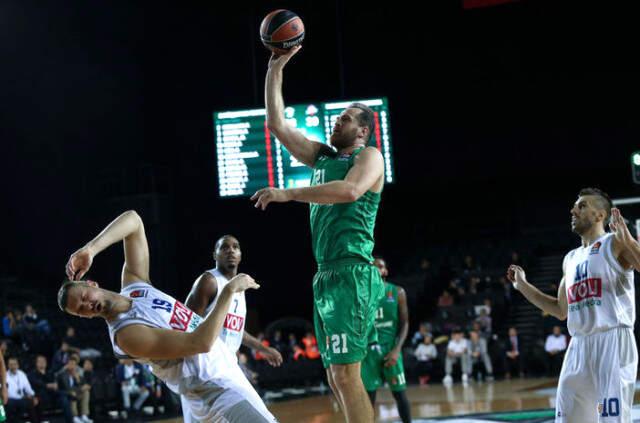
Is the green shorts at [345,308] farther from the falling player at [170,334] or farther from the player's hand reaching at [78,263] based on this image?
the player's hand reaching at [78,263]

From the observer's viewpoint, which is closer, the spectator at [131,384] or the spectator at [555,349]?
the spectator at [131,384]

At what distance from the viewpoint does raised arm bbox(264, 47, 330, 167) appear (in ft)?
15.8

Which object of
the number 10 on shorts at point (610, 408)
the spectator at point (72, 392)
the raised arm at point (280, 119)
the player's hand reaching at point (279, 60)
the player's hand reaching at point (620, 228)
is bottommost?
the spectator at point (72, 392)

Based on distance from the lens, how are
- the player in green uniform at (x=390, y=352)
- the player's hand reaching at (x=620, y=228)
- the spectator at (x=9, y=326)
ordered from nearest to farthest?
the player's hand reaching at (x=620, y=228), the player in green uniform at (x=390, y=352), the spectator at (x=9, y=326)

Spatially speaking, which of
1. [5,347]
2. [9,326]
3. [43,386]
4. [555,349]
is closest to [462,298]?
[555,349]

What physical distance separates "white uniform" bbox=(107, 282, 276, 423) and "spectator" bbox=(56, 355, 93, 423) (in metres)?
8.06

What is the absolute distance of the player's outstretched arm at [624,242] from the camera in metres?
4.78

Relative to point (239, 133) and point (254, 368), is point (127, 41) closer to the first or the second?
point (239, 133)

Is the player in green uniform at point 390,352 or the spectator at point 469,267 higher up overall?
the player in green uniform at point 390,352

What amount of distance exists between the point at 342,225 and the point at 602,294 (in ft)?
5.08

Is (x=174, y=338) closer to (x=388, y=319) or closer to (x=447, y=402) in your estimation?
(x=388, y=319)

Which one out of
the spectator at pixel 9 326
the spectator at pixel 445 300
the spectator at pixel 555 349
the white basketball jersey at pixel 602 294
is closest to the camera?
the white basketball jersey at pixel 602 294

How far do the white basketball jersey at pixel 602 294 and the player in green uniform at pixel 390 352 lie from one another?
2.66 m

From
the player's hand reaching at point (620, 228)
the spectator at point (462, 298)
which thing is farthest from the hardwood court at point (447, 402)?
the player's hand reaching at point (620, 228)
